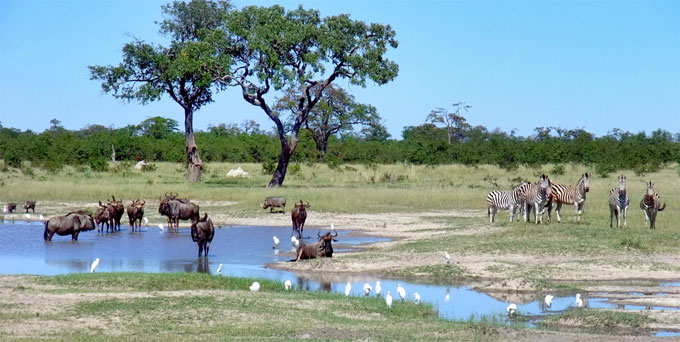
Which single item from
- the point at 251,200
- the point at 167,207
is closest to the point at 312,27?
the point at 251,200

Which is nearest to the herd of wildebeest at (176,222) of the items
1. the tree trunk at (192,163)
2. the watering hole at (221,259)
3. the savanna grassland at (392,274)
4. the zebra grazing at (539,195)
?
the watering hole at (221,259)

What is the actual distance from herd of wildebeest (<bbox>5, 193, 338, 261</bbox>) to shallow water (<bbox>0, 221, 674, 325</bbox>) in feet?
1.05

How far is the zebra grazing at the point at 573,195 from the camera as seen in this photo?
992 inches

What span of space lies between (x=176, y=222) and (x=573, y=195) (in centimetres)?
1109

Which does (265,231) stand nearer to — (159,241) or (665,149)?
(159,241)

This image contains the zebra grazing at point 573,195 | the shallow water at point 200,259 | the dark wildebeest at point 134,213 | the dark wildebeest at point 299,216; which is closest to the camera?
the shallow water at point 200,259

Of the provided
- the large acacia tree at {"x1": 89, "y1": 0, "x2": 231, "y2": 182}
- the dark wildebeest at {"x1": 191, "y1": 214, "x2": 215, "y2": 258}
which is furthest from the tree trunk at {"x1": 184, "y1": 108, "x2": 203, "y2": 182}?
the dark wildebeest at {"x1": 191, "y1": 214, "x2": 215, "y2": 258}

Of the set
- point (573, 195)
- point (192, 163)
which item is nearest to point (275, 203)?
point (573, 195)

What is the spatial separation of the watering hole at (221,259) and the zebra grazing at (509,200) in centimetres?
375

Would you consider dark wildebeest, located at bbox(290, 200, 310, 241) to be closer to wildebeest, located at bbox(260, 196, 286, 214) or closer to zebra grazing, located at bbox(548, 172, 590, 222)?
wildebeest, located at bbox(260, 196, 286, 214)

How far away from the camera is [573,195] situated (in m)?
25.7

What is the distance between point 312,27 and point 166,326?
31422 mm

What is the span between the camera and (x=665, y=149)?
5731cm

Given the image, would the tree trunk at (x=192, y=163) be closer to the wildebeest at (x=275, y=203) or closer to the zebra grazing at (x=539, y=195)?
the wildebeest at (x=275, y=203)
